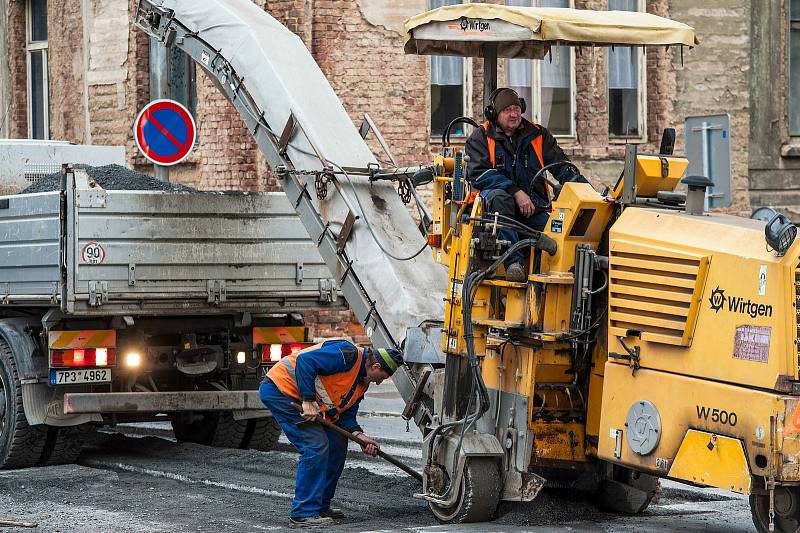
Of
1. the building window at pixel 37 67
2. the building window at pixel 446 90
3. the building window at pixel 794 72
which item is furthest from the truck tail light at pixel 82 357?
the building window at pixel 794 72

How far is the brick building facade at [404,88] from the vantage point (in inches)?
727

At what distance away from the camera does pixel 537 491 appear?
8609 millimetres

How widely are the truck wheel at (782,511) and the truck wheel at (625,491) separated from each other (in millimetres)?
1117

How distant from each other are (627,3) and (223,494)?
37.9 ft

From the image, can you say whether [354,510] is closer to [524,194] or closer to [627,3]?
[524,194]

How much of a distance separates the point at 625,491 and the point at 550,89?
36.0ft

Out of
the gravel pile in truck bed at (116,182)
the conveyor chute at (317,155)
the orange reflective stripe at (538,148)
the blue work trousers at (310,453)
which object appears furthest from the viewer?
the gravel pile in truck bed at (116,182)

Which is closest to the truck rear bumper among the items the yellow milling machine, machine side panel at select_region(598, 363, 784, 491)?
the yellow milling machine

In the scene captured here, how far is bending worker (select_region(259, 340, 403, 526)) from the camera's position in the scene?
904 centimetres

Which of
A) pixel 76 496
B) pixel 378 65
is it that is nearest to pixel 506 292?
pixel 76 496

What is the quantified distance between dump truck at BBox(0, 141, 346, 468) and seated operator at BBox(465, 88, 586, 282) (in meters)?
2.84

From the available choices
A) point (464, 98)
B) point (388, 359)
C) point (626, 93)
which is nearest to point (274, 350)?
point (388, 359)

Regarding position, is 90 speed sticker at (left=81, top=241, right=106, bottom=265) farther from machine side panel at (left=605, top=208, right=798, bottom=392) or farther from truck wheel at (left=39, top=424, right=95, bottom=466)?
machine side panel at (left=605, top=208, right=798, bottom=392)

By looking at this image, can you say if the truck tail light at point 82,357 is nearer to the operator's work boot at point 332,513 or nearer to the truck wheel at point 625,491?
the operator's work boot at point 332,513
